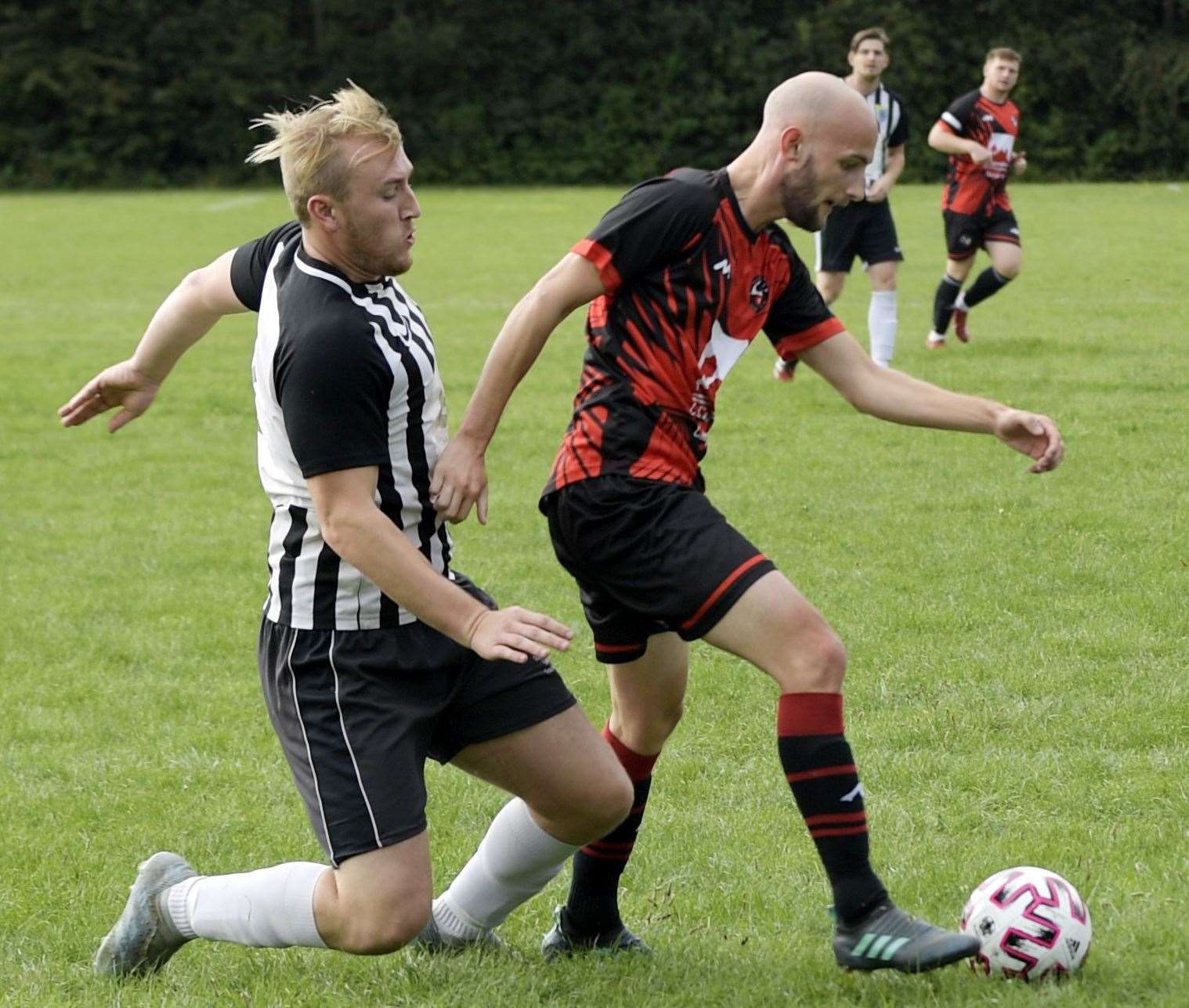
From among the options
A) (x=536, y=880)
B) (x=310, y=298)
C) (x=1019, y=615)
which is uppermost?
(x=310, y=298)

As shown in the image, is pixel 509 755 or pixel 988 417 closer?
pixel 509 755

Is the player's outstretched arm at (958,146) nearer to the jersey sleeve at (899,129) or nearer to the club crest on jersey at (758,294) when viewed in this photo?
the jersey sleeve at (899,129)

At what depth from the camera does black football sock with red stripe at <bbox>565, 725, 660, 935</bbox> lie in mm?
3930

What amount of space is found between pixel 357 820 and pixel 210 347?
1165 cm

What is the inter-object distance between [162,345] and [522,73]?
39.0 m

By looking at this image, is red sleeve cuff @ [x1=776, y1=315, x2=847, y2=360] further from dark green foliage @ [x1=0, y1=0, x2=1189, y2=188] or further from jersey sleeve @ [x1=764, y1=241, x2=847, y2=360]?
dark green foliage @ [x1=0, y1=0, x2=1189, y2=188]

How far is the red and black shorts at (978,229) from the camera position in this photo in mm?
13109

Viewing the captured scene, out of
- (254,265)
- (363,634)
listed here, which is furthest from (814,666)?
(254,265)

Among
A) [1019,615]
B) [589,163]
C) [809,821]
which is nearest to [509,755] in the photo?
[809,821]

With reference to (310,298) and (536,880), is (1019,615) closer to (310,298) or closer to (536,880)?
(536,880)

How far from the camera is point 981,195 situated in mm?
13117

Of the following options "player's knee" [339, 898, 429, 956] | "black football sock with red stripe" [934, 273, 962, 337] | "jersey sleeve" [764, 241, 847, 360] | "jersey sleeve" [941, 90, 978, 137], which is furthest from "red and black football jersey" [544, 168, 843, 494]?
"jersey sleeve" [941, 90, 978, 137]

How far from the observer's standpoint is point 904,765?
5.00m

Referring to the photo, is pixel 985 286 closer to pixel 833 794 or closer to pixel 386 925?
pixel 833 794
